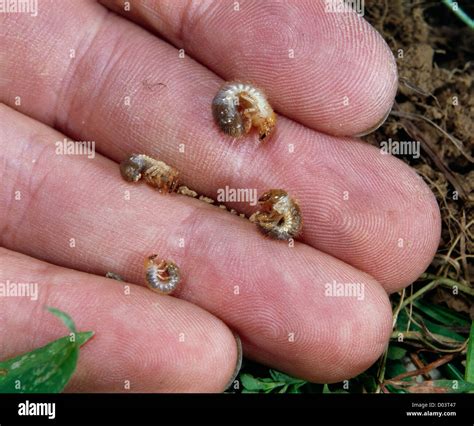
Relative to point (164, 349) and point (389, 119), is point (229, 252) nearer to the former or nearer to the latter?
point (164, 349)

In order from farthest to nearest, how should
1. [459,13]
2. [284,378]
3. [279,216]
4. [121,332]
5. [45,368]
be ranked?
[459,13], [284,378], [279,216], [121,332], [45,368]

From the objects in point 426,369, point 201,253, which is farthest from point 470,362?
point 201,253

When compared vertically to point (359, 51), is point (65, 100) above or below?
below

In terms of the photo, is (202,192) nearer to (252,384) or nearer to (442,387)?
(252,384)

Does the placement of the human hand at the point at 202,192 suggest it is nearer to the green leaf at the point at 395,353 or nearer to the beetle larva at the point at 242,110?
the beetle larva at the point at 242,110

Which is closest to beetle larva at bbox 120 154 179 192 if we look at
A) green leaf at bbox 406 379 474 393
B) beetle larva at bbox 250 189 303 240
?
beetle larva at bbox 250 189 303 240

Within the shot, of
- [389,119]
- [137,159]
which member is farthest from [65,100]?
[389,119]

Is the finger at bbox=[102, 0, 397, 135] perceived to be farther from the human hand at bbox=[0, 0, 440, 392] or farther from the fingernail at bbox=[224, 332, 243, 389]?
the fingernail at bbox=[224, 332, 243, 389]
